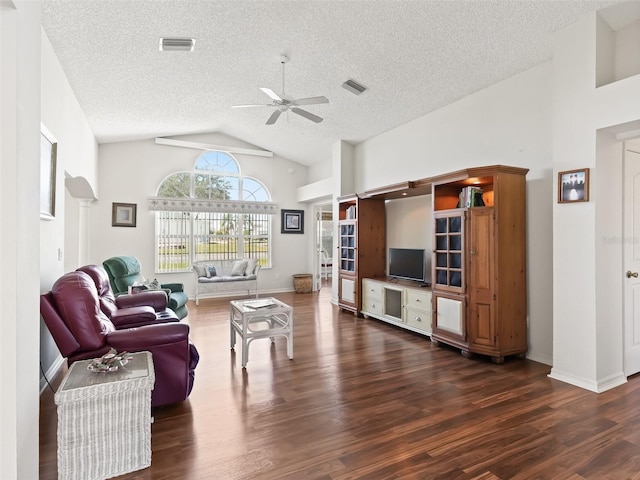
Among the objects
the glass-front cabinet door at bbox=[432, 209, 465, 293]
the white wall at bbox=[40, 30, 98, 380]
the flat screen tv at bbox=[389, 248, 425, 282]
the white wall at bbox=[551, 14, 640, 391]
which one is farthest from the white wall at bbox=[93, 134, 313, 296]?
the white wall at bbox=[551, 14, 640, 391]

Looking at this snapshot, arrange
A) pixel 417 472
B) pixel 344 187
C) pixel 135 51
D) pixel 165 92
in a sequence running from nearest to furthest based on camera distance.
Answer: pixel 417 472 < pixel 135 51 < pixel 165 92 < pixel 344 187

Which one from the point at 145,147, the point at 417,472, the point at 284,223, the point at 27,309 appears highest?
the point at 145,147

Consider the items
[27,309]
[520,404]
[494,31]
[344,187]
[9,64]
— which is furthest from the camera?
[344,187]

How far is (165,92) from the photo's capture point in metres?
4.93

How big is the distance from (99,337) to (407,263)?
404cm

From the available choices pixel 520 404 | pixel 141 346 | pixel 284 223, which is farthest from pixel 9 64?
pixel 284 223

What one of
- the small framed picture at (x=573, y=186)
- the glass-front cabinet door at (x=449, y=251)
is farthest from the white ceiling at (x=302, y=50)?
the glass-front cabinet door at (x=449, y=251)

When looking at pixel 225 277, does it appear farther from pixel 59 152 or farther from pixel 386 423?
pixel 386 423

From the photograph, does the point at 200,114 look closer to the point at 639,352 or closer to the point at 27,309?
the point at 27,309

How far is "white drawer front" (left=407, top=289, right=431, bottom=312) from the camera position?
14.7ft

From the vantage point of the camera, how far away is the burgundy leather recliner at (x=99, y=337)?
2.27 m

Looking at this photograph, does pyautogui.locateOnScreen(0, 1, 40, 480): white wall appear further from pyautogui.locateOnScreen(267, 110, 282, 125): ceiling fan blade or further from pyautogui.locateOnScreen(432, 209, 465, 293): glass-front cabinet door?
Result: pyautogui.locateOnScreen(432, 209, 465, 293): glass-front cabinet door

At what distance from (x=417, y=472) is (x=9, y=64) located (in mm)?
2765

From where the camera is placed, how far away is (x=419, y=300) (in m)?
4.62
